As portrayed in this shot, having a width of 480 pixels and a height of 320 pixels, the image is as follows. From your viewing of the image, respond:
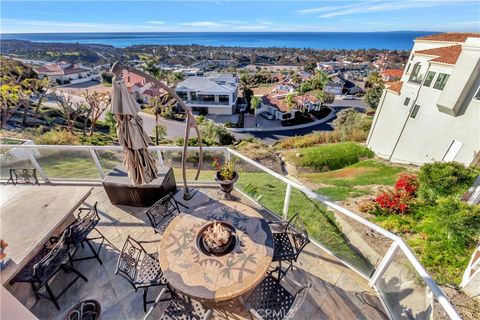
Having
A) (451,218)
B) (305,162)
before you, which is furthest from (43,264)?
(305,162)

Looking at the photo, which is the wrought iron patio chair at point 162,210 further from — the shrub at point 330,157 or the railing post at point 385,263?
the shrub at point 330,157

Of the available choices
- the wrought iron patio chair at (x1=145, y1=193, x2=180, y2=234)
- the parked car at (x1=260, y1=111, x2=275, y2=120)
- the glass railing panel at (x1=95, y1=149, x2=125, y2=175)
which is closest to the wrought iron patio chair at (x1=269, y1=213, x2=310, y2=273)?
the wrought iron patio chair at (x1=145, y1=193, x2=180, y2=234)

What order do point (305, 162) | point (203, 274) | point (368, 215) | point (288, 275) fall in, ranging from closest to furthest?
point (203, 274) < point (288, 275) < point (368, 215) < point (305, 162)

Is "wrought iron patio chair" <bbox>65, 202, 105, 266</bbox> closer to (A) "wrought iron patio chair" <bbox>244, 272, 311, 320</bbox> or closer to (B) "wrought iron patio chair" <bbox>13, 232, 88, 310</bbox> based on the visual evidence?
(B) "wrought iron patio chair" <bbox>13, 232, 88, 310</bbox>

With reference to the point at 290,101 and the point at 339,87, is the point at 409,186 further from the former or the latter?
the point at 339,87

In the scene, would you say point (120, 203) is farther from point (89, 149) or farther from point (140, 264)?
point (140, 264)
